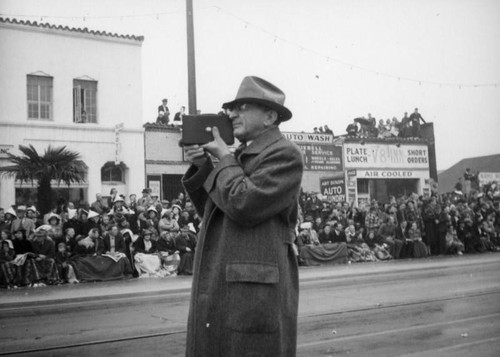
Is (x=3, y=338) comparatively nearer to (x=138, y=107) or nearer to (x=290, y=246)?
(x=290, y=246)

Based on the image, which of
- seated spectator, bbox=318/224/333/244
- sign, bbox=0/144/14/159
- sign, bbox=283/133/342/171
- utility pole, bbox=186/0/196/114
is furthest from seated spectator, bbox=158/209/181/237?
sign, bbox=283/133/342/171

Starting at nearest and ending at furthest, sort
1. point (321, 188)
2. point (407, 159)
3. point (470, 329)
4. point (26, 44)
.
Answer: point (470, 329) → point (26, 44) → point (321, 188) → point (407, 159)

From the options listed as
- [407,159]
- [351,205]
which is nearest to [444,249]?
[351,205]

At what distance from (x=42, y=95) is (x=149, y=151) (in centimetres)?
433

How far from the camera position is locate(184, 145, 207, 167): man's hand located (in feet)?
8.91

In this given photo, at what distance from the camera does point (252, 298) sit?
8.17 ft

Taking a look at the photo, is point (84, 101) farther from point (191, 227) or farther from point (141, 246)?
point (141, 246)

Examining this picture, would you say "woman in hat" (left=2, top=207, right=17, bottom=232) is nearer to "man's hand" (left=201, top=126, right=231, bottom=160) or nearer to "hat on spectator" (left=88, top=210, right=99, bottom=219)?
"hat on spectator" (left=88, top=210, right=99, bottom=219)

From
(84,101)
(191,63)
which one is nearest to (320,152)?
(84,101)

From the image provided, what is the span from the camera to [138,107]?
22.5 metres

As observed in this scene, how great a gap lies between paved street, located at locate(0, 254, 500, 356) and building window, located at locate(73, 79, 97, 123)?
1001cm

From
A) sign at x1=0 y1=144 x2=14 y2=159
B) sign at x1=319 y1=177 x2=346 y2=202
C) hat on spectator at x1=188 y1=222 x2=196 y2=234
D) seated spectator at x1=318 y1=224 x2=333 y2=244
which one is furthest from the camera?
sign at x1=319 y1=177 x2=346 y2=202

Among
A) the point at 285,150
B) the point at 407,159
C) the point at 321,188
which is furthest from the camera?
the point at 407,159

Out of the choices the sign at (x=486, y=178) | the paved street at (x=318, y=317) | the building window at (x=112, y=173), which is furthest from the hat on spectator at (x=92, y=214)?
the sign at (x=486, y=178)
